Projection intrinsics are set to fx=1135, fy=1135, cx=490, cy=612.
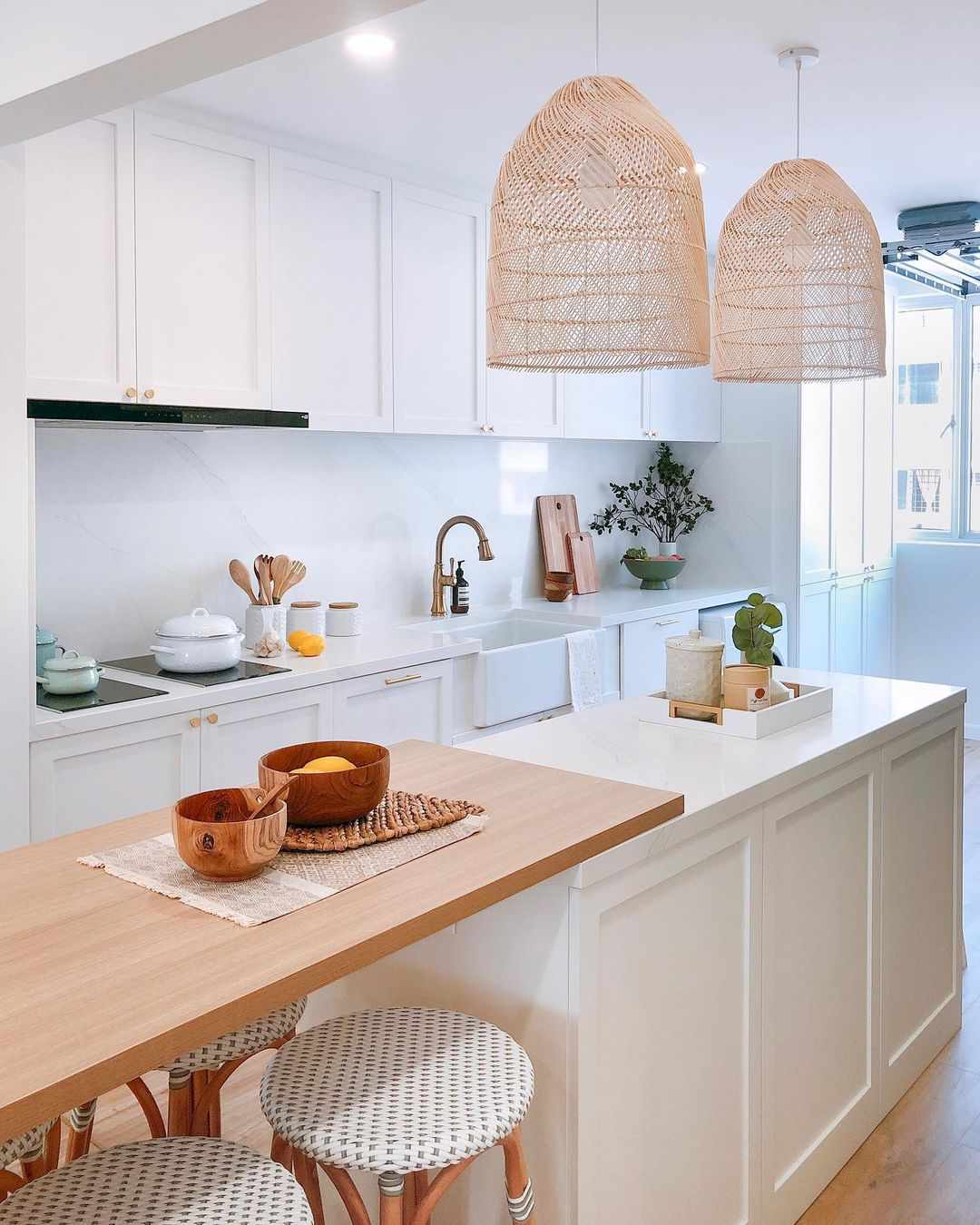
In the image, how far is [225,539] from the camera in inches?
148

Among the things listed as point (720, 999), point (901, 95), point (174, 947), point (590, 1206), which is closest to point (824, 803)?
point (720, 999)

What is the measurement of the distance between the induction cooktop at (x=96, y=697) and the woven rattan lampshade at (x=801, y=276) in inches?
67.1

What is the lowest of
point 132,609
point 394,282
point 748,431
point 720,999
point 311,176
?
point 720,999

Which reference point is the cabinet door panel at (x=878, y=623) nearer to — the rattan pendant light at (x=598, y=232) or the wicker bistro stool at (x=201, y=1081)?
the rattan pendant light at (x=598, y=232)

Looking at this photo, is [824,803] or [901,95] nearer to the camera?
[824,803]

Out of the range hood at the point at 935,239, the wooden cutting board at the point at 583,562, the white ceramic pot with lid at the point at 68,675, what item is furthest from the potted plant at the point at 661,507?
the white ceramic pot with lid at the point at 68,675

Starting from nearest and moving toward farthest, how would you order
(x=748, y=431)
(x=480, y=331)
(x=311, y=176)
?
1. (x=311, y=176)
2. (x=480, y=331)
3. (x=748, y=431)

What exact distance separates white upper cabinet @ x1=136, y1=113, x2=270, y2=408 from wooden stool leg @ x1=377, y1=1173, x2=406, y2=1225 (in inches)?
89.5

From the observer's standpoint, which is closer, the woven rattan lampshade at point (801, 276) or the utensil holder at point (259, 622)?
the woven rattan lampshade at point (801, 276)

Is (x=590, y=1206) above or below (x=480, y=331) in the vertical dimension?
below

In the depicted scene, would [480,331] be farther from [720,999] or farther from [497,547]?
[720,999]

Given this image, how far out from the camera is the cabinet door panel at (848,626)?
18.9 ft

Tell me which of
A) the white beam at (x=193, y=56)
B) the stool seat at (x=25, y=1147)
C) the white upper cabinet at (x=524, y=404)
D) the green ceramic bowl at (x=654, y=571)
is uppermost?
the white beam at (x=193, y=56)

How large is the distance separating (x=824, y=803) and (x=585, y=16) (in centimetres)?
185
